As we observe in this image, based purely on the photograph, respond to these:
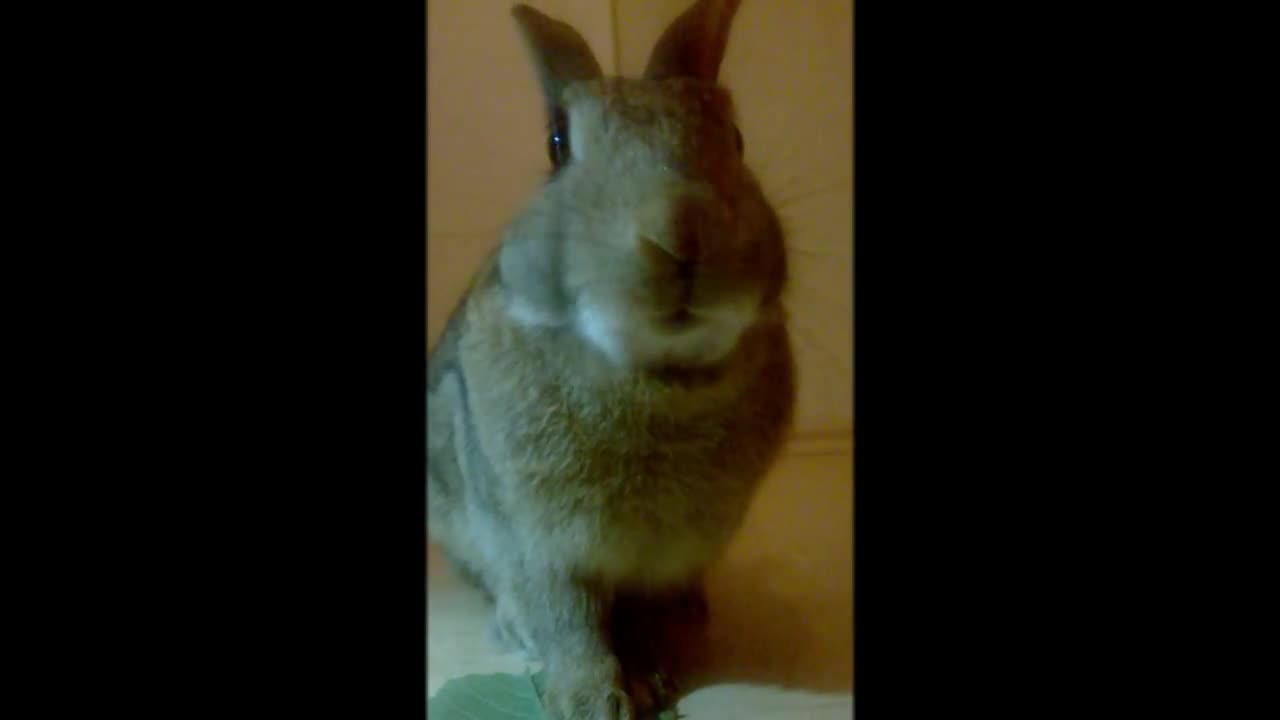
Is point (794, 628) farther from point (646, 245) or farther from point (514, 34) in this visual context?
point (514, 34)

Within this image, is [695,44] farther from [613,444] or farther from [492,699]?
[492,699]

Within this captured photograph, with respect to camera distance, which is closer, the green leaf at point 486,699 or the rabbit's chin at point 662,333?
the rabbit's chin at point 662,333

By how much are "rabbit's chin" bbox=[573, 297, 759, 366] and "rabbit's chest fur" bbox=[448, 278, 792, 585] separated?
21mm

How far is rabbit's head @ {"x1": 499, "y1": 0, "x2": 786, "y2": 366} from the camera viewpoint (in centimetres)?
101

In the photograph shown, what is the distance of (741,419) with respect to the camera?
1119 millimetres

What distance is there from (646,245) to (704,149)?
4.1 inches

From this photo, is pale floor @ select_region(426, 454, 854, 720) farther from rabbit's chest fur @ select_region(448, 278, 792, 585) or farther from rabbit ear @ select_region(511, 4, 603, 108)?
rabbit ear @ select_region(511, 4, 603, 108)

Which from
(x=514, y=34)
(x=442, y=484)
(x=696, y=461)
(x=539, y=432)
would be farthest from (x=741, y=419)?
(x=514, y=34)

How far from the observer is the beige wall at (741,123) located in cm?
108

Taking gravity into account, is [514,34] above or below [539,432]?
above

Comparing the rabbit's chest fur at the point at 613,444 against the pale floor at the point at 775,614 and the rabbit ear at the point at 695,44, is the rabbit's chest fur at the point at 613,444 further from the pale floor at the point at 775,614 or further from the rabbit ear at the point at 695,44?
the rabbit ear at the point at 695,44

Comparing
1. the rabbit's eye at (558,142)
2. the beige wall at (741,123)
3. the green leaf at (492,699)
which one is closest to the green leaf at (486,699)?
the green leaf at (492,699)

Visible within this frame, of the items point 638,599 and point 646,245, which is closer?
point 646,245

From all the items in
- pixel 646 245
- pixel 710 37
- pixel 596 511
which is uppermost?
pixel 710 37
